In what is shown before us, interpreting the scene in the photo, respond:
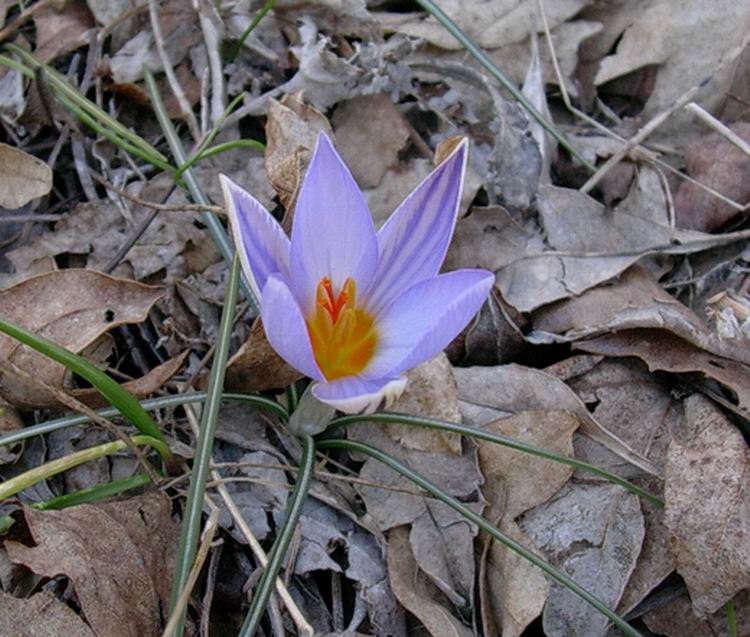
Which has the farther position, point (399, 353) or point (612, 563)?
point (612, 563)

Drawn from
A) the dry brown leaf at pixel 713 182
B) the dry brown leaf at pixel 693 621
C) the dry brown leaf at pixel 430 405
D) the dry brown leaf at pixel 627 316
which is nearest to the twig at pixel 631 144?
the dry brown leaf at pixel 713 182

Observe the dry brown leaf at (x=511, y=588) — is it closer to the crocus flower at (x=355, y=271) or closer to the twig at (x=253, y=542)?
the twig at (x=253, y=542)

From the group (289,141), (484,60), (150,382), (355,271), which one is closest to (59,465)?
(150,382)

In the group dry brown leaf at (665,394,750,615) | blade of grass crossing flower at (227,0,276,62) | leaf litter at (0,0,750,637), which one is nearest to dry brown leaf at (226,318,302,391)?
leaf litter at (0,0,750,637)

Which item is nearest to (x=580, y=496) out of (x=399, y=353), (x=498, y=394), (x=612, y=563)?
(x=612, y=563)

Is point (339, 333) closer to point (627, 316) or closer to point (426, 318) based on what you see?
point (426, 318)

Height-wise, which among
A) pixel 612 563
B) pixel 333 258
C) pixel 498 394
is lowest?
pixel 612 563

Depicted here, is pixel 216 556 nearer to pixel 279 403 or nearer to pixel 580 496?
pixel 279 403

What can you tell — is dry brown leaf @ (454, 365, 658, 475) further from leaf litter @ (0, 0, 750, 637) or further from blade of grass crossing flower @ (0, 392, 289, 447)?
blade of grass crossing flower @ (0, 392, 289, 447)
